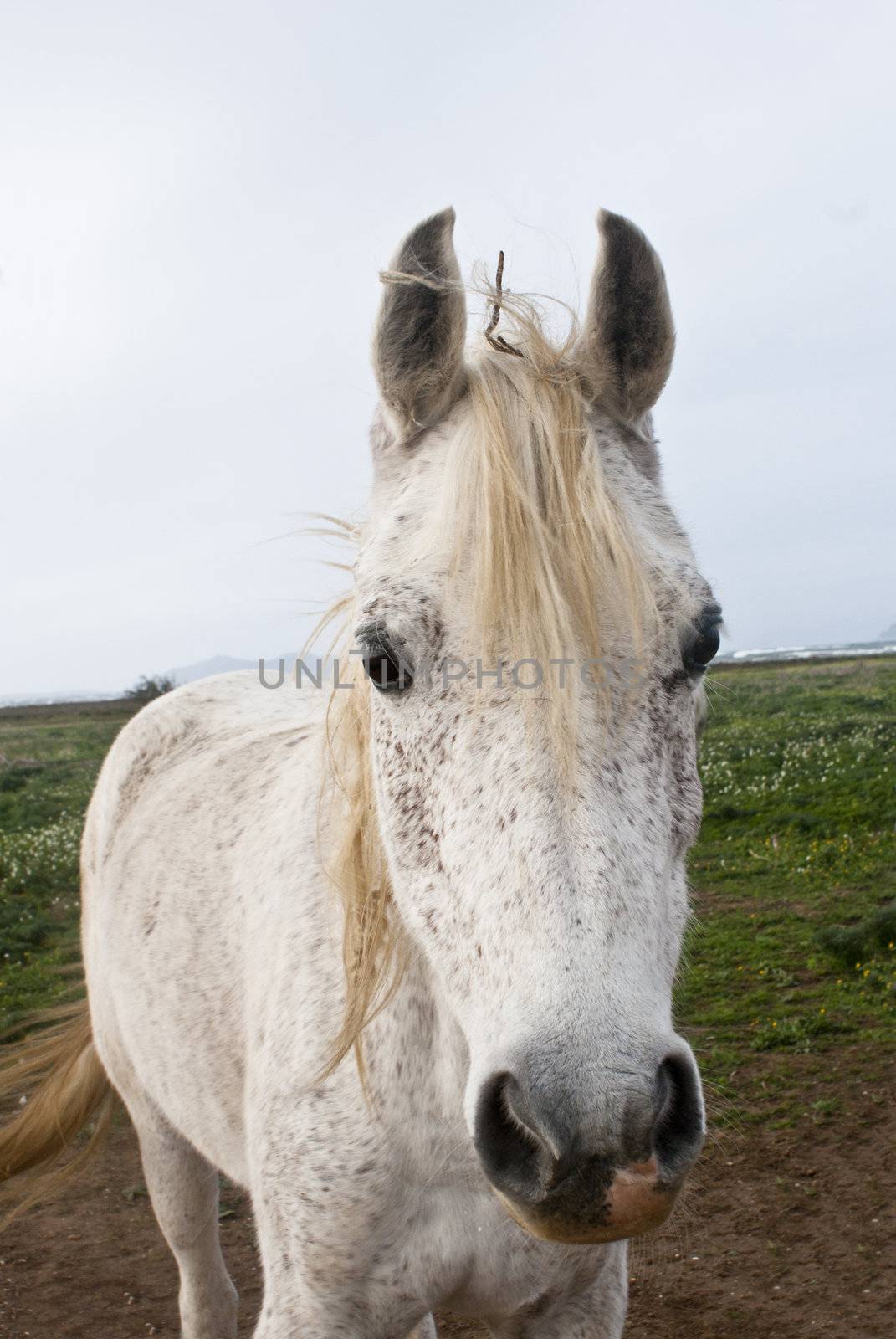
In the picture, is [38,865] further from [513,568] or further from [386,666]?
[513,568]

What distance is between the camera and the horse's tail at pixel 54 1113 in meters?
4.28

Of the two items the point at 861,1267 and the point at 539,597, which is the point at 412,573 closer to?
the point at 539,597

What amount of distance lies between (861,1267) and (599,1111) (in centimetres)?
364

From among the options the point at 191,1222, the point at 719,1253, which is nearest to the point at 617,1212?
the point at 191,1222

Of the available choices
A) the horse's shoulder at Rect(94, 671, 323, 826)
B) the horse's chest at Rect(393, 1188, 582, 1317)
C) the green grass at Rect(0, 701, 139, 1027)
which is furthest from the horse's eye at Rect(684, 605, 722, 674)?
the green grass at Rect(0, 701, 139, 1027)

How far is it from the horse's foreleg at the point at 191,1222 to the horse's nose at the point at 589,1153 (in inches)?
102

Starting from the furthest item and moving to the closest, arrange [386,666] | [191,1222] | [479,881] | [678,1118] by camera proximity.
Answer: [191,1222]
[386,666]
[479,881]
[678,1118]

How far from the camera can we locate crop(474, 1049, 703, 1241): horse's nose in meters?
1.41

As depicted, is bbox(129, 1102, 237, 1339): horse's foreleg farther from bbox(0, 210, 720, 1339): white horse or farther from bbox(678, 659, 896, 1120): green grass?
bbox(678, 659, 896, 1120): green grass

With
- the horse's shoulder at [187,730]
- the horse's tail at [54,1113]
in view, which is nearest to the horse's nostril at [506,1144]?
the horse's shoulder at [187,730]

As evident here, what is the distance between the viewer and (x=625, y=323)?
7.56ft

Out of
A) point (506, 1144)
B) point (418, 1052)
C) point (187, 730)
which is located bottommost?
point (418, 1052)

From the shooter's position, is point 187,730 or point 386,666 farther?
point 187,730

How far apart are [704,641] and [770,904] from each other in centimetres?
782
